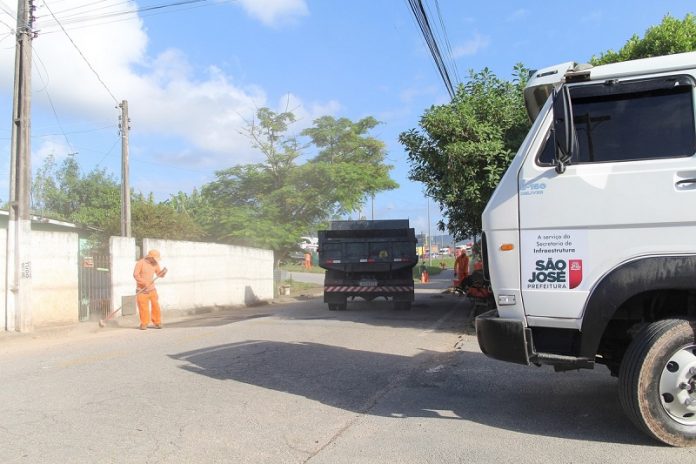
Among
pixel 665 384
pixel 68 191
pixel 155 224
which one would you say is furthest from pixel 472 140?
pixel 68 191

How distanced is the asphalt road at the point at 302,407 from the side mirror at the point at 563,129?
2.21 metres

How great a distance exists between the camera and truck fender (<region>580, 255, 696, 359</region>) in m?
4.04

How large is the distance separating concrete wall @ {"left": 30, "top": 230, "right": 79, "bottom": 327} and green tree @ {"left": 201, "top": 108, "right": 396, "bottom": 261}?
610 inches

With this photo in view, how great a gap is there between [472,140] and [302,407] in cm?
683

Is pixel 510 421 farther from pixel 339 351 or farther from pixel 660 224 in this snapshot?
pixel 339 351

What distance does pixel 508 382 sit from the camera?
254 inches

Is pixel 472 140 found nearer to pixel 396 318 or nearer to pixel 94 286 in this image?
pixel 396 318

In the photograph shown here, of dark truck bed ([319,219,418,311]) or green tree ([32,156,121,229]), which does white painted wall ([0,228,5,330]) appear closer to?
dark truck bed ([319,219,418,311])

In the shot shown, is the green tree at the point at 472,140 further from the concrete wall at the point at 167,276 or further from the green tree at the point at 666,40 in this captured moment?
the concrete wall at the point at 167,276

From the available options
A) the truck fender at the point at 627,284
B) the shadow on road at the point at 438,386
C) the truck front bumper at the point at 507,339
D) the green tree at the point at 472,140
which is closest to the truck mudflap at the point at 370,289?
the green tree at the point at 472,140

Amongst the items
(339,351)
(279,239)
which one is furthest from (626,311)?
(279,239)

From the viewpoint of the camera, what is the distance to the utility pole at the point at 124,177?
20.8m

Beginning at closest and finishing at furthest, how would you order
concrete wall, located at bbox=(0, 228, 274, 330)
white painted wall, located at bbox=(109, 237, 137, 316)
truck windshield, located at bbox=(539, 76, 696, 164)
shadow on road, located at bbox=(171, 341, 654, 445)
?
truck windshield, located at bbox=(539, 76, 696, 164)
shadow on road, located at bbox=(171, 341, 654, 445)
concrete wall, located at bbox=(0, 228, 274, 330)
white painted wall, located at bbox=(109, 237, 137, 316)

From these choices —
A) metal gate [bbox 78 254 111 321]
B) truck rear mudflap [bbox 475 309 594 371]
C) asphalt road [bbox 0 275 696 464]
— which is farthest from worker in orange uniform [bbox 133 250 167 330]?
truck rear mudflap [bbox 475 309 594 371]
